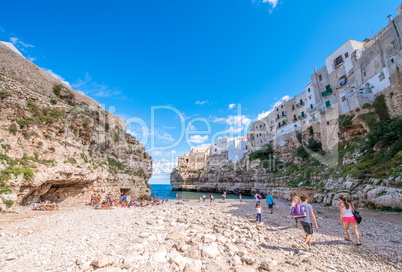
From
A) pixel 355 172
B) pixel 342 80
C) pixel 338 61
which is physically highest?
pixel 338 61

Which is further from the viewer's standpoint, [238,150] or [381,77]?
[238,150]

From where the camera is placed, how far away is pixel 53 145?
14.4 meters

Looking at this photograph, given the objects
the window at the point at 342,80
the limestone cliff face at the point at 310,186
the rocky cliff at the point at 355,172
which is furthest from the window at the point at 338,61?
the limestone cliff face at the point at 310,186

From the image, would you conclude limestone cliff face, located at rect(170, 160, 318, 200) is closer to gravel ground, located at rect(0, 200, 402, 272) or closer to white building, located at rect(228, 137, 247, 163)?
white building, located at rect(228, 137, 247, 163)

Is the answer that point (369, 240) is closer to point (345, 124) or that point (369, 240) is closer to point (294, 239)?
point (294, 239)

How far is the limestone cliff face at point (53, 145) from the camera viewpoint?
11.3 m

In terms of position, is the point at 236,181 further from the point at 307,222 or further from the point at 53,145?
the point at 307,222

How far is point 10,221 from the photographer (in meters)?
8.05

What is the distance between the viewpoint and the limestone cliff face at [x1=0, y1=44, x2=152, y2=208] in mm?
11344

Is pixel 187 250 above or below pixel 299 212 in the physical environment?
below

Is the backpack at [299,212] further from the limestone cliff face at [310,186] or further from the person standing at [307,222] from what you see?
the limestone cliff face at [310,186]

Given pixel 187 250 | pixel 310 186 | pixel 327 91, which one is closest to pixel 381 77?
pixel 327 91

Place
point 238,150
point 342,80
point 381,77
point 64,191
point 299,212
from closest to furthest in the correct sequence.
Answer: point 299,212 < point 64,191 < point 381,77 < point 342,80 < point 238,150

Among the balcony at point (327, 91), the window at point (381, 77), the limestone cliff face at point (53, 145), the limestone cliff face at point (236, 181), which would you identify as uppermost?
the balcony at point (327, 91)
